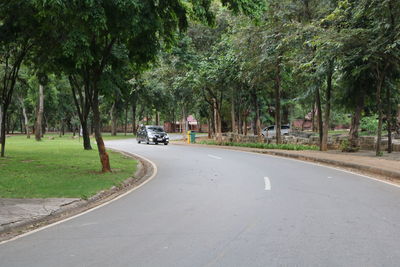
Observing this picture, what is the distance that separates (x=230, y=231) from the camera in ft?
19.5

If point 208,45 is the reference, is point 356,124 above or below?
below

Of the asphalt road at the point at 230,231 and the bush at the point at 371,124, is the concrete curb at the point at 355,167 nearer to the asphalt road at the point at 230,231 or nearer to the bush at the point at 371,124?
the asphalt road at the point at 230,231

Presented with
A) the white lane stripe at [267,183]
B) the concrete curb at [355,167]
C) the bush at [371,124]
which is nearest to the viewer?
the white lane stripe at [267,183]

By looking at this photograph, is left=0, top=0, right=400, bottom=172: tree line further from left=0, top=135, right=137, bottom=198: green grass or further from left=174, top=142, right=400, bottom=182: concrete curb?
left=174, top=142, right=400, bottom=182: concrete curb

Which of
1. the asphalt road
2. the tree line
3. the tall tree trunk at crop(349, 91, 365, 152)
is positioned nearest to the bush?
the tree line

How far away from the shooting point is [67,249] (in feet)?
17.3

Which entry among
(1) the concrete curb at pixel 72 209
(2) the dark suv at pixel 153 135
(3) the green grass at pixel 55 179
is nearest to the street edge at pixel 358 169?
(1) the concrete curb at pixel 72 209

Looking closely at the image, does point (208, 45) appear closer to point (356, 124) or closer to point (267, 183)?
point (356, 124)

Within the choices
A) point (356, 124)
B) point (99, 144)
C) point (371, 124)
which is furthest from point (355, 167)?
point (371, 124)

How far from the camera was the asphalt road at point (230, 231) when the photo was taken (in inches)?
189

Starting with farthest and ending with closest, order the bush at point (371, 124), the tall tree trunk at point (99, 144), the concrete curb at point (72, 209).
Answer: the bush at point (371, 124), the tall tree trunk at point (99, 144), the concrete curb at point (72, 209)

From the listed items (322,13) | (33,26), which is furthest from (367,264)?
(322,13)

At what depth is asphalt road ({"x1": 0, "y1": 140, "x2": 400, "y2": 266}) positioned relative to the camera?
4.80 meters

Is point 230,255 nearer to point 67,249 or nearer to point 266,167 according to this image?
point 67,249
